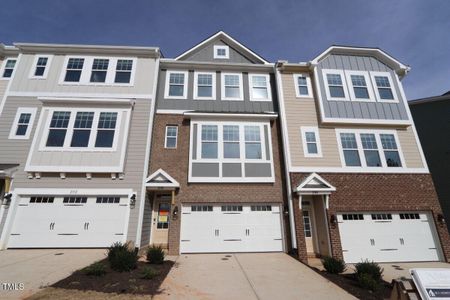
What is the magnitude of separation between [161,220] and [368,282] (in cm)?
882

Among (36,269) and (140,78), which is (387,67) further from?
(36,269)

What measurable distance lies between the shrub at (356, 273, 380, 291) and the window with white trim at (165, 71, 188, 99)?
36.6 feet

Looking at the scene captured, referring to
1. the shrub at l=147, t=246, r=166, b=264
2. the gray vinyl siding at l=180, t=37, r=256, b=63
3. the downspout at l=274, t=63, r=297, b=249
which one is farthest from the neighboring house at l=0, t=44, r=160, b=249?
the downspout at l=274, t=63, r=297, b=249

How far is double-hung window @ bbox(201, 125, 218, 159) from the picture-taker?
37.2 ft

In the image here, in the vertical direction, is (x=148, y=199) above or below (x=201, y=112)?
below

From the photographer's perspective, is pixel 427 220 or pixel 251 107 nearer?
pixel 427 220

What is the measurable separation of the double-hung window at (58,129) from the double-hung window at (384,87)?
16.6 m

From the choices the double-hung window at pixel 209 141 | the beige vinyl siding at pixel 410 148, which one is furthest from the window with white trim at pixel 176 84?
the beige vinyl siding at pixel 410 148

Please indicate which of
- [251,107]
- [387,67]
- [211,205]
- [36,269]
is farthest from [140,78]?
[387,67]

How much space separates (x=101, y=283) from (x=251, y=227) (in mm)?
6653

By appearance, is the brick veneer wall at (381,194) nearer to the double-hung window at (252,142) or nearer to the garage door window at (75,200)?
the double-hung window at (252,142)

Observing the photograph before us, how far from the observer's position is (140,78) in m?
12.2

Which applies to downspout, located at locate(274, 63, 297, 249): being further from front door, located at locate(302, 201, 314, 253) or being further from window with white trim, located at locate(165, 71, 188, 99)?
window with white trim, located at locate(165, 71, 188, 99)

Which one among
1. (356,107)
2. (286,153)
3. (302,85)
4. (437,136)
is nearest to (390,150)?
(356,107)
